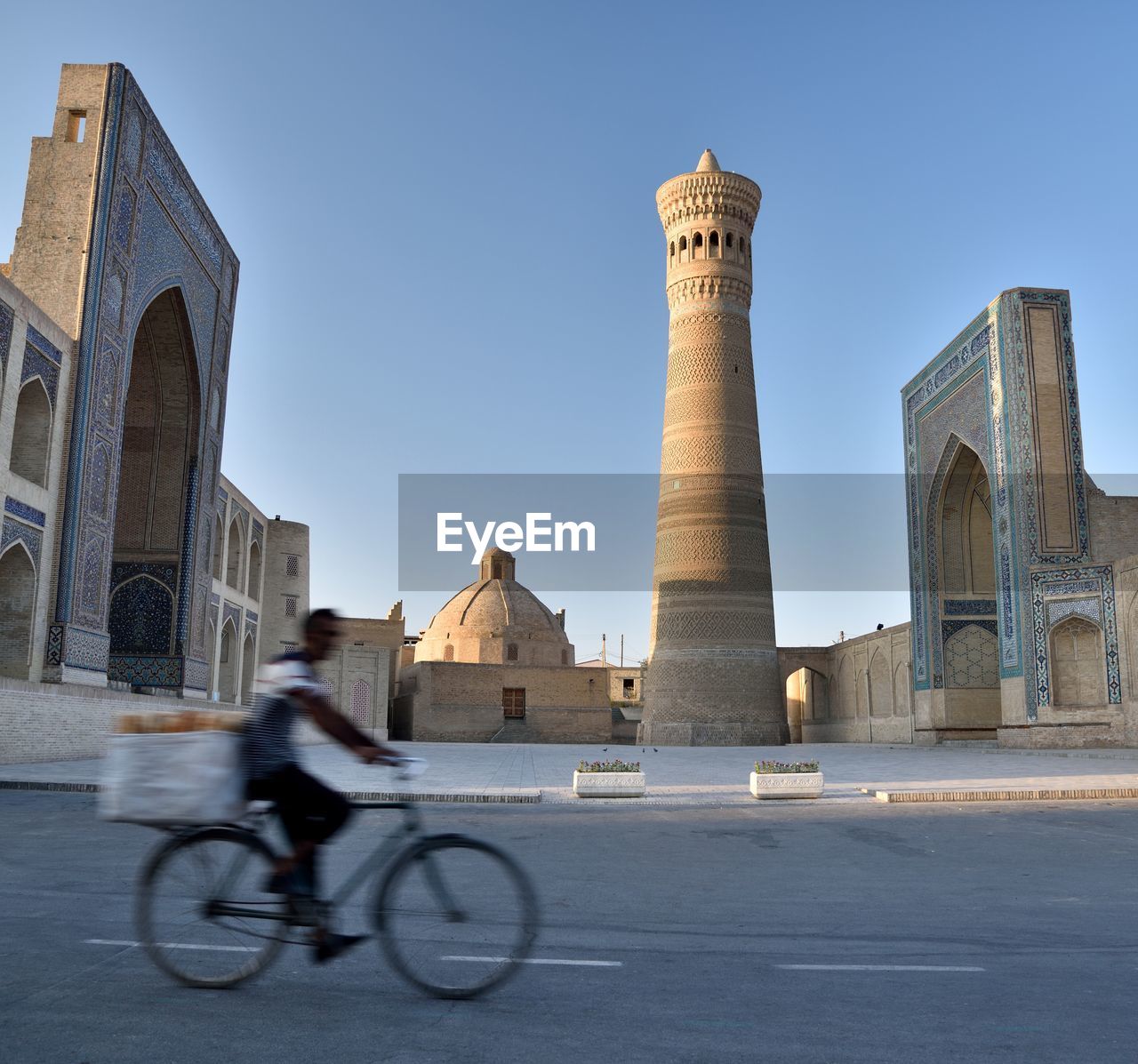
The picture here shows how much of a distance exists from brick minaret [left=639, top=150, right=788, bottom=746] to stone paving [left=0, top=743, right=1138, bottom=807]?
6801 mm

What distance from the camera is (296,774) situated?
9.75ft

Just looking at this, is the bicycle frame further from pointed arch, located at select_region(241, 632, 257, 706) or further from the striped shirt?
pointed arch, located at select_region(241, 632, 257, 706)

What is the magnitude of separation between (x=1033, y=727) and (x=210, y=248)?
1608 centimetres

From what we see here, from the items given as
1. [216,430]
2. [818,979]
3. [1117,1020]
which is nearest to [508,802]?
[818,979]

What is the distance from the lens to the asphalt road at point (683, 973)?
99.3 inches

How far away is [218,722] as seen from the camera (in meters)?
3.01

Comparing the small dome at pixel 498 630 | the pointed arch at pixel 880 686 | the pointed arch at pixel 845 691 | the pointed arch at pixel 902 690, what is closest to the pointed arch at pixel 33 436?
the pointed arch at pixel 902 690

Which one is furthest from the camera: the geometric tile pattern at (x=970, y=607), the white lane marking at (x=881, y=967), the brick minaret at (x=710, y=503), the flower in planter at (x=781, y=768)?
the brick minaret at (x=710, y=503)

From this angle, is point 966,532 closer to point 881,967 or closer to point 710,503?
point 710,503

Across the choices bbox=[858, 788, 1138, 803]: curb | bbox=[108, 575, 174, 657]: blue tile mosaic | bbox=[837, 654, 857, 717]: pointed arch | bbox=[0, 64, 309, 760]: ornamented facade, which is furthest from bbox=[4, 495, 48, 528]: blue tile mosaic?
bbox=[837, 654, 857, 717]: pointed arch

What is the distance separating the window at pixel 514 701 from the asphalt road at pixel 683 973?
2625cm

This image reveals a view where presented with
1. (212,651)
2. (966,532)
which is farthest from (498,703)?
(966,532)

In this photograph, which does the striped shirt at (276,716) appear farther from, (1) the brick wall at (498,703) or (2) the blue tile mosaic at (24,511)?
(1) the brick wall at (498,703)

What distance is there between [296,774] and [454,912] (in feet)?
1.87
